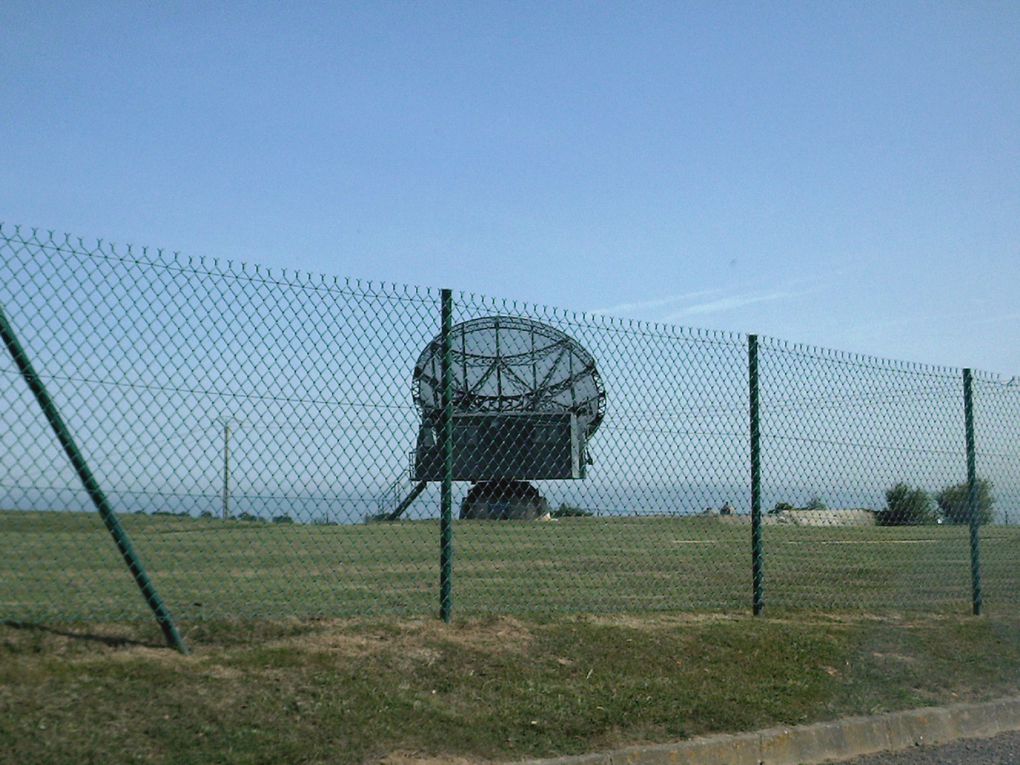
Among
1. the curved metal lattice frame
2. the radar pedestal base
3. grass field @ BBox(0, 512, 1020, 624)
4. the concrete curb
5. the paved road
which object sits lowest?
the paved road

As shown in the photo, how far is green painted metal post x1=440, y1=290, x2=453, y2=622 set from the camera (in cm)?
746

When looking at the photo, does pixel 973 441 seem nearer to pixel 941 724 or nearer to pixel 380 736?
pixel 941 724

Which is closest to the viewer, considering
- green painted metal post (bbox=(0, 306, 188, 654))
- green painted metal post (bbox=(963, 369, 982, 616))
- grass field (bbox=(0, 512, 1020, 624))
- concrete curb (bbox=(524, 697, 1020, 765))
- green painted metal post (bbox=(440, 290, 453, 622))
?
green painted metal post (bbox=(0, 306, 188, 654))

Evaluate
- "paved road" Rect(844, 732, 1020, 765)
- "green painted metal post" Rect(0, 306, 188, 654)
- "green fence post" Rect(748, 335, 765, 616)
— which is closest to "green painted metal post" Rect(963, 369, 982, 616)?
"green fence post" Rect(748, 335, 765, 616)

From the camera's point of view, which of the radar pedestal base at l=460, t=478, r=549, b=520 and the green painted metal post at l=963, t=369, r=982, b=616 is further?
the green painted metal post at l=963, t=369, r=982, b=616

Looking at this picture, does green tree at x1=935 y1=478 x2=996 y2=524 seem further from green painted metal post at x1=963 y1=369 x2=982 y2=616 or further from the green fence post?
the green fence post

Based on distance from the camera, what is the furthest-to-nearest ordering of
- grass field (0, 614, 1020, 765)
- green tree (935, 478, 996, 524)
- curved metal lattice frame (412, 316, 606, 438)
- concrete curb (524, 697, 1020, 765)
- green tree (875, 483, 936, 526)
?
green tree (935, 478, 996, 524), green tree (875, 483, 936, 526), curved metal lattice frame (412, 316, 606, 438), concrete curb (524, 697, 1020, 765), grass field (0, 614, 1020, 765)

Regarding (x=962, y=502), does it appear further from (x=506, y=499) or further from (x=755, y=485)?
(x=506, y=499)

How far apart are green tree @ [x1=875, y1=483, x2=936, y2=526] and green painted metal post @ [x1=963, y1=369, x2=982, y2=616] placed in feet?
1.21

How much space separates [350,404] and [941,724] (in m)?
4.14

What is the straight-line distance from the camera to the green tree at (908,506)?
10883 millimetres

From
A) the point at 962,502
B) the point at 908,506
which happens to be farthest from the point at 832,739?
the point at 962,502

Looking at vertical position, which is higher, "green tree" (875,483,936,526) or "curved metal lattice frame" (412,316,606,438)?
"curved metal lattice frame" (412,316,606,438)

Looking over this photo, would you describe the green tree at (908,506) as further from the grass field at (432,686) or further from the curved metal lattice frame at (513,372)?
the curved metal lattice frame at (513,372)
